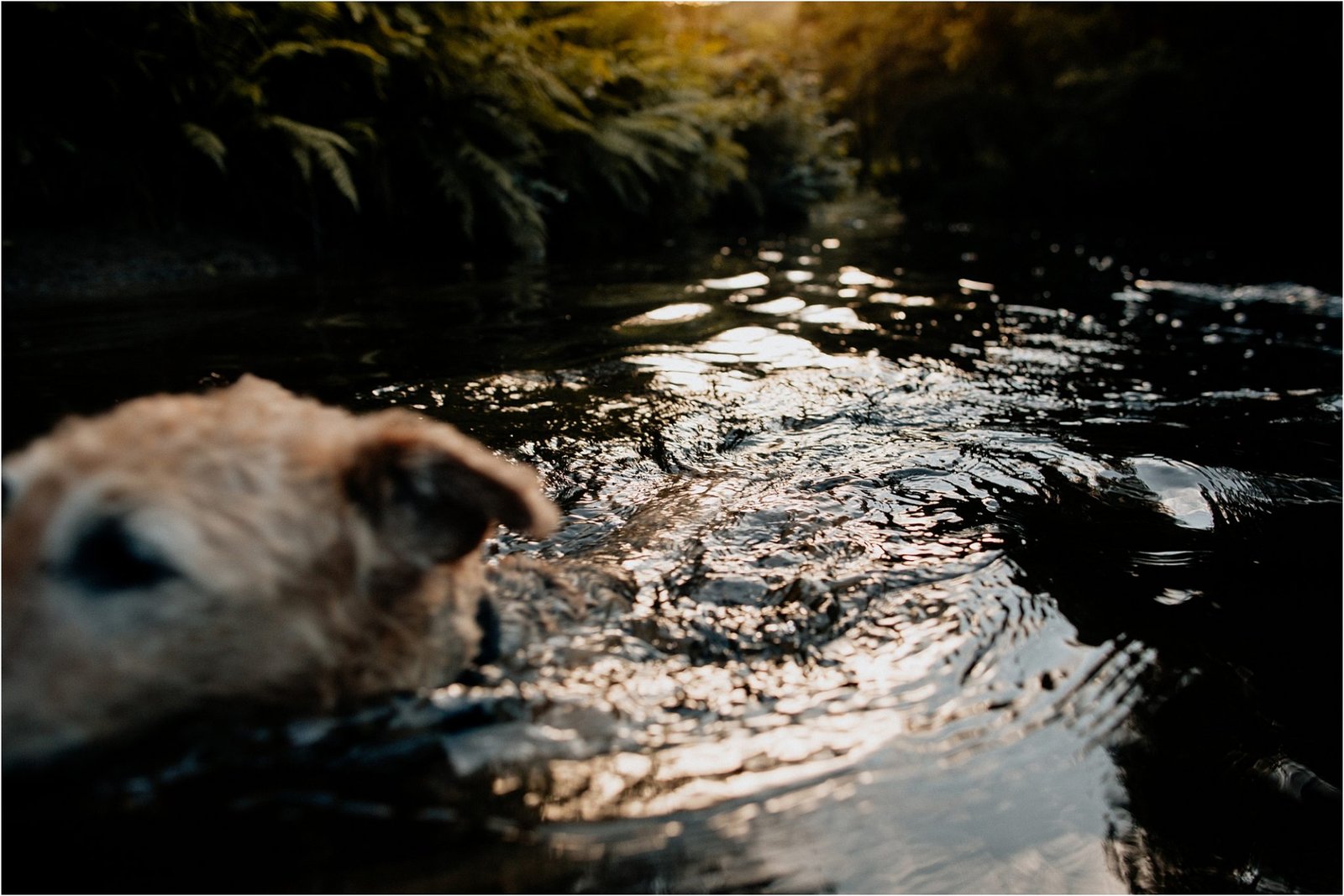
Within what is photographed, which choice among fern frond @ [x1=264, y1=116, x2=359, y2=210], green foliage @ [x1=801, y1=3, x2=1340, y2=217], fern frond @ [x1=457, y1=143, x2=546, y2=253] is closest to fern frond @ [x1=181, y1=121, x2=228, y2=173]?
fern frond @ [x1=264, y1=116, x2=359, y2=210]

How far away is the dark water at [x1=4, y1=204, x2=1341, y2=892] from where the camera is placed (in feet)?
5.75

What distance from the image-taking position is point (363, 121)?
10.7m

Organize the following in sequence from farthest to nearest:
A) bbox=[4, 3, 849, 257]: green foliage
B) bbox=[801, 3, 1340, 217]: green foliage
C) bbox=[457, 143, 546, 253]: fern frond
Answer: bbox=[801, 3, 1340, 217]: green foliage < bbox=[457, 143, 546, 253]: fern frond < bbox=[4, 3, 849, 257]: green foliage

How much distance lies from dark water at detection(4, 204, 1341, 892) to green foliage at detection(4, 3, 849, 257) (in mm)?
4223

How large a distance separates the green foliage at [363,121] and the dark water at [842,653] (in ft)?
13.9

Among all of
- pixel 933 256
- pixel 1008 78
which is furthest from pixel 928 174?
pixel 933 256

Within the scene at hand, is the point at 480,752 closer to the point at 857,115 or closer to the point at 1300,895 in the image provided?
the point at 1300,895

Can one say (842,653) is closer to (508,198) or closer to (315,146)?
(315,146)

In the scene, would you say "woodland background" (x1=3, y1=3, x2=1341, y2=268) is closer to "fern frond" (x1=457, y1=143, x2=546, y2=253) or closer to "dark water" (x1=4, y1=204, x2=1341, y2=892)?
"fern frond" (x1=457, y1=143, x2=546, y2=253)

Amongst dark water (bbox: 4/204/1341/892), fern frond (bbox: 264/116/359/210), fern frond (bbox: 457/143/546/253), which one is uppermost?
fern frond (bbox: 264/116/359/210)

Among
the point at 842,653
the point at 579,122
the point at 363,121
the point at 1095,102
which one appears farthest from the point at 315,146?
the point at 1095,102

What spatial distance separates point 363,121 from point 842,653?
1051 centimetres

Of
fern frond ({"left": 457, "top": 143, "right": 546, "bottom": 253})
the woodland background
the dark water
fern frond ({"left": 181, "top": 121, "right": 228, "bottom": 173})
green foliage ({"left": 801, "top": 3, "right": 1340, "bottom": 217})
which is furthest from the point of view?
green foliage ({"left": 801, "top": 3, "right": 1340, "bottom": 217})

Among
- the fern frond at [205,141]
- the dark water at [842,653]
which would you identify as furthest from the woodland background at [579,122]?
the dark water at [842,653]
